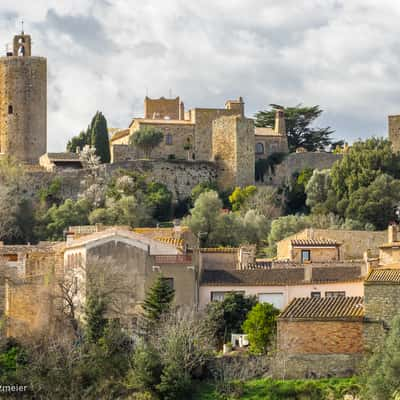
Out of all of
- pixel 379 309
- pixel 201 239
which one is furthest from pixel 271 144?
pixel 379 309

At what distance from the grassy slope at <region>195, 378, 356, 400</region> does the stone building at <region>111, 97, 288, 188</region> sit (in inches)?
1507

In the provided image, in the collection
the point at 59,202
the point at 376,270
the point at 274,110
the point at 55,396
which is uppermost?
the point at 274,110

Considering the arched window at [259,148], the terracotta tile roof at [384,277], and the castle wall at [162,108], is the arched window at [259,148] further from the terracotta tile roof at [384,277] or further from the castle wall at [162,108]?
the terracotta tile roof at [384,277]

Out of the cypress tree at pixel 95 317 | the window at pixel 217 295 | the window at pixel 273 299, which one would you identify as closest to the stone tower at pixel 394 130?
the window at pixel 273 299

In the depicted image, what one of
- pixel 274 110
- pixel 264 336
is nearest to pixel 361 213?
pixel 274 110

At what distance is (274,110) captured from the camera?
291 feet

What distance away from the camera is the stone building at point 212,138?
A: 7988 cm

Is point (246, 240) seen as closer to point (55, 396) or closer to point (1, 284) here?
point (1, 284)

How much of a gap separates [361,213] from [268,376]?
96.8 feet

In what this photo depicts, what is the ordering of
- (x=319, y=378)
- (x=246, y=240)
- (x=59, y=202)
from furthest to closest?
(x=59, y=202) < (x=246, y=240) < (x=319, y=378)

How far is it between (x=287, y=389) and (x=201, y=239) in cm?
2605

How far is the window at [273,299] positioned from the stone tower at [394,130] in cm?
3566

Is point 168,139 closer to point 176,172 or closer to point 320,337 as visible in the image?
point 176,172

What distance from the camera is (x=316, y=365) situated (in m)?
40.9
